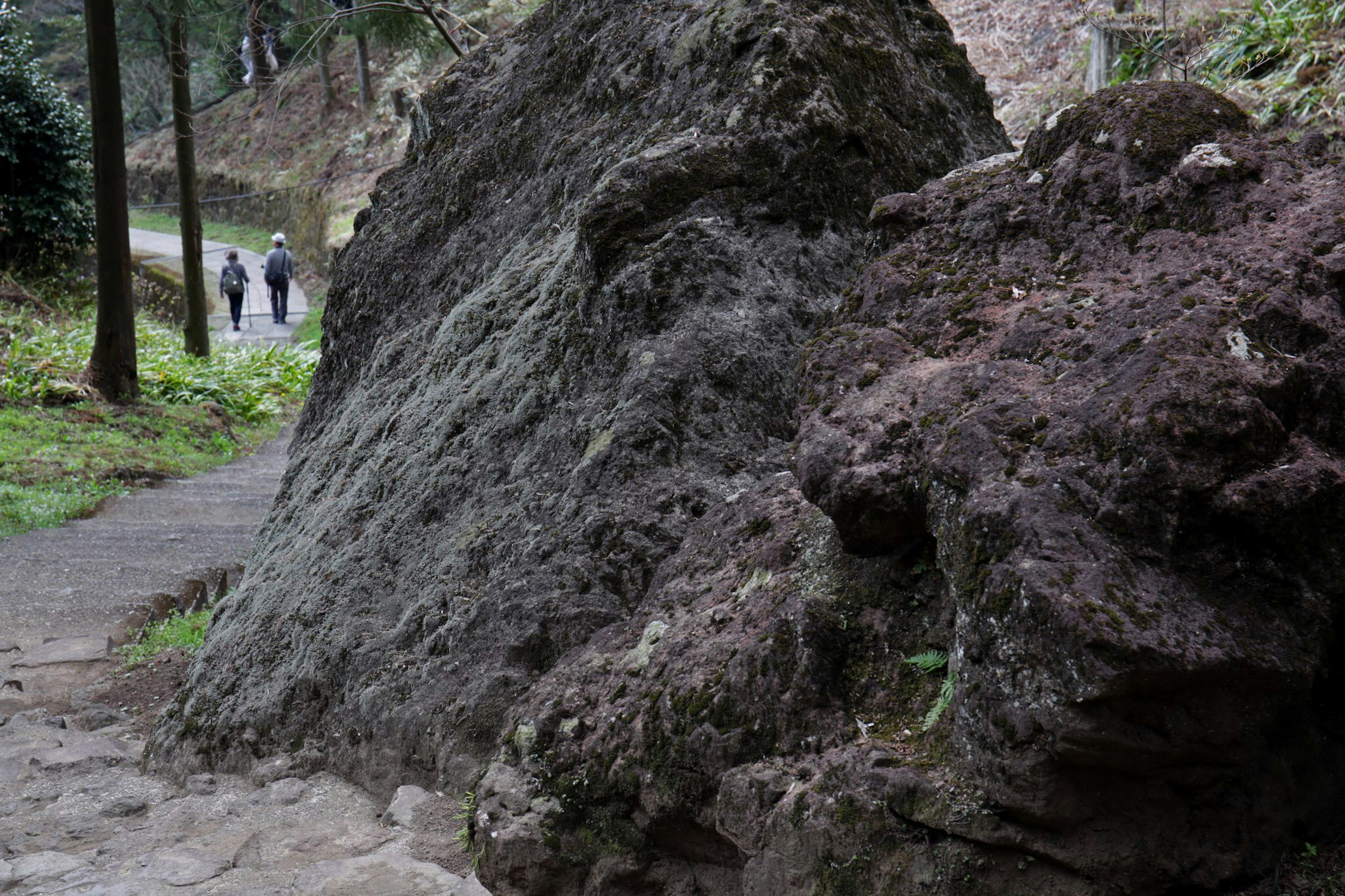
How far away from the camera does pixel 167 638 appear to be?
6141 millimetres

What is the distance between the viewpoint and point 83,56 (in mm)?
36781

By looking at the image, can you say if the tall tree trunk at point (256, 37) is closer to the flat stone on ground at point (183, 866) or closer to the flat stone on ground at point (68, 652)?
the flat stone on ground at point (68, 652)

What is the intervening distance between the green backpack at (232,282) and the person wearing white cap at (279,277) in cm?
54

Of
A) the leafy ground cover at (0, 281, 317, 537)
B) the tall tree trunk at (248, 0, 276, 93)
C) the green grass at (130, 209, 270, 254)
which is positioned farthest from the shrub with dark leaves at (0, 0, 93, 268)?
the green grass at (130, 209, 270, 254)

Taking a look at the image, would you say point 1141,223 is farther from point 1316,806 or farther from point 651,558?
point 651,558

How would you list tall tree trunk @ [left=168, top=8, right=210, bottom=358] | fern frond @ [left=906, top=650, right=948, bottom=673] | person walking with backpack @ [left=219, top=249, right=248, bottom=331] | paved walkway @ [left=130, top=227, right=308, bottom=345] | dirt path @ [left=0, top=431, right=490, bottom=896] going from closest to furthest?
fern frond @ [left=906, top=650, right=948, bottom=673] < dirt path @ [left=0, top=431, right=490, bottom=896] < tall tree trunk @ [left=168, top=8, right=210, bottom=358] < person walking with backpack @ [left=219, top=249, right=248, bottom=331] < paved walkway @ [left=130, top=227, right=308, bottom=345]

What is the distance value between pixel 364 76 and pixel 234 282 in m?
9.57

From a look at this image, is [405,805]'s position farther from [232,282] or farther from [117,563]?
[232,282]

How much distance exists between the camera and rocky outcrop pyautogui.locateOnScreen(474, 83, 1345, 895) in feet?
5.74

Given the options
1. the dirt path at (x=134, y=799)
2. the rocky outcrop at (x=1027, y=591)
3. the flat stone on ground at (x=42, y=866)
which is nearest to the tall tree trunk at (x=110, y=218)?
the dirt path at (x=134, y=799)

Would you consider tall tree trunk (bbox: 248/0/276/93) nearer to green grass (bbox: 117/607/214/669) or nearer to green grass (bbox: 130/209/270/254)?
green grass (bbox: 117/607/214/669)

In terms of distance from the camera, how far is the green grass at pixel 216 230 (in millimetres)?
30938

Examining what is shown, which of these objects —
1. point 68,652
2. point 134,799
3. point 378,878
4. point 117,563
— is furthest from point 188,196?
point 378,878

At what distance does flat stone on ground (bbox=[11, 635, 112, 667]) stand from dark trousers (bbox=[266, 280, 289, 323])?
17014mm
